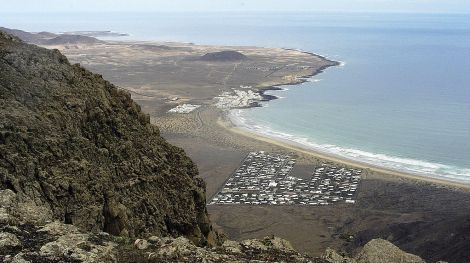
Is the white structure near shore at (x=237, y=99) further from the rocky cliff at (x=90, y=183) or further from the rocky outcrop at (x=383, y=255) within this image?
the rocky outcrop at (x=383, y=255)

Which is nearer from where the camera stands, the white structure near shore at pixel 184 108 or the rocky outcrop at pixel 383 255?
the rocky outcrop at pixel 383 255

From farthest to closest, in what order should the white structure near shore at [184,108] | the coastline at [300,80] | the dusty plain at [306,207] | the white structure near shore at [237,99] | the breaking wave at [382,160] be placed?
the coastline at [300,80]
the white structure near shore at [237,99]
the white structure near shore at [184,108]
the breaking wave at [382,160]
the dusty plain at [306,207]

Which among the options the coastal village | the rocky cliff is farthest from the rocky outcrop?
the coastal village

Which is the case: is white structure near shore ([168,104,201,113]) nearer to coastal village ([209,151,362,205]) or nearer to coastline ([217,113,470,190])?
coastline ([217,113,470,190])

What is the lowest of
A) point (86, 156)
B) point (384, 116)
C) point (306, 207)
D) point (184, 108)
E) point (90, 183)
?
point (306, 207)

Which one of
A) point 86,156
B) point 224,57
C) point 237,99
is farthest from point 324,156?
point 224,57

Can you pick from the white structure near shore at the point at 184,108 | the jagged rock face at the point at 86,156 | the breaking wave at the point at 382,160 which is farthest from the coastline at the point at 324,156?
the jagged rock face at the point at 86,156

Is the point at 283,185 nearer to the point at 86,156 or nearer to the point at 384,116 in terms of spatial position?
the point at 86,156
